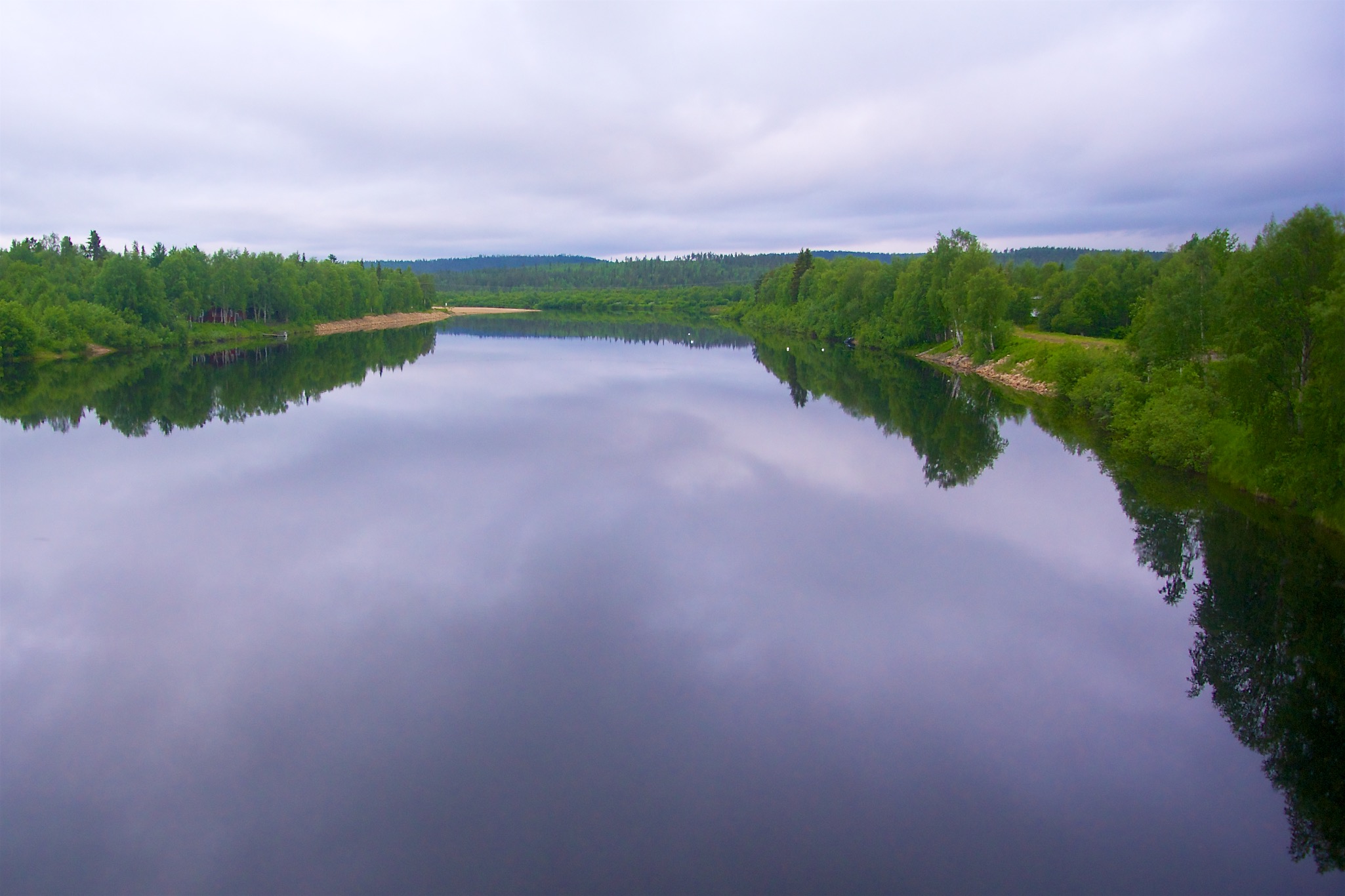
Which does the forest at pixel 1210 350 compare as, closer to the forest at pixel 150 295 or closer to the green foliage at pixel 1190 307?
the green foliage at pixel 1190 307

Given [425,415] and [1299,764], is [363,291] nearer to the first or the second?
[425,415]

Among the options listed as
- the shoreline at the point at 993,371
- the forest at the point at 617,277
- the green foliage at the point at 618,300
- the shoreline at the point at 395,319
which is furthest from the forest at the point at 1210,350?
the forest at the point at 617,277

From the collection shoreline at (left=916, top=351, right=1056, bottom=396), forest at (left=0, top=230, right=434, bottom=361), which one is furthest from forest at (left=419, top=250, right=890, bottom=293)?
shoreline at (left=916, top=351, right=1056, bottom=396)

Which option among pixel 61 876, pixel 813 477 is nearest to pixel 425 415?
pixel 813 477

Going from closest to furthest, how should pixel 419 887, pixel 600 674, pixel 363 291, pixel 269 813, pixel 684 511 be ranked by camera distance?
pixel 419 887, pixel 269 813, pixel 600 674, pixel 684 511, pixel 363 291

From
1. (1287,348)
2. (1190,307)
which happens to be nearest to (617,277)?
(1190,307)

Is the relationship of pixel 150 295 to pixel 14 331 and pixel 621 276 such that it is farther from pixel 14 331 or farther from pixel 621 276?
pixel 621 276
